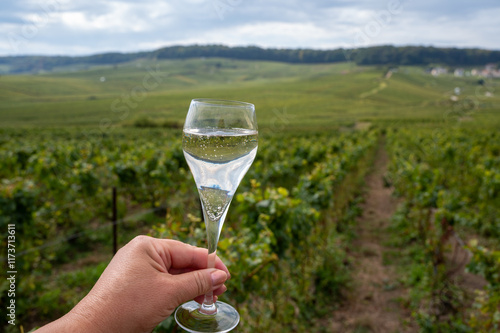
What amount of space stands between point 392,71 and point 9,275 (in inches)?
5446

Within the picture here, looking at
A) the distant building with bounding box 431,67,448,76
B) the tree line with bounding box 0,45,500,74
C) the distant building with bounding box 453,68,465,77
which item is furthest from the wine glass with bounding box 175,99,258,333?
the distant building with bounding box 453,68,465,77

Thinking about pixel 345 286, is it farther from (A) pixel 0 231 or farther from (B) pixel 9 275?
(A) pixel 0 231

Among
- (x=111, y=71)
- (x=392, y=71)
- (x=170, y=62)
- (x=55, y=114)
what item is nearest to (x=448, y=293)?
(x=55, y=114)

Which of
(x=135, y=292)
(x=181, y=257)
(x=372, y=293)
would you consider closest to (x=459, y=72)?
(x=372, y=293)

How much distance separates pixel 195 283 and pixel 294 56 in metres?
166

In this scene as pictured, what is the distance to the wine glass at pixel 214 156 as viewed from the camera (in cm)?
109

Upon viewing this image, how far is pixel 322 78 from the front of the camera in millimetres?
126250

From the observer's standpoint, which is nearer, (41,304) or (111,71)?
(41,304)

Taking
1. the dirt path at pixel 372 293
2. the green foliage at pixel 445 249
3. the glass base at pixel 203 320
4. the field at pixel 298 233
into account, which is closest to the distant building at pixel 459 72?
the field at pixel 298 233

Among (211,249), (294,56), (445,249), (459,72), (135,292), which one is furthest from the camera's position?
(294,56)

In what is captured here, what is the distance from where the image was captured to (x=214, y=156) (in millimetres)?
1089

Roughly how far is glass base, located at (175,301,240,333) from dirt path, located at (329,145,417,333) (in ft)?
13.0

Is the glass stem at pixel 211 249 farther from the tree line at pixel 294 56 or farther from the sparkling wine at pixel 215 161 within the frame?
the tree line at pixel 294 56

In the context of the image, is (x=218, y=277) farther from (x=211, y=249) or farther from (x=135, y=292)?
(x=135, y=292)
